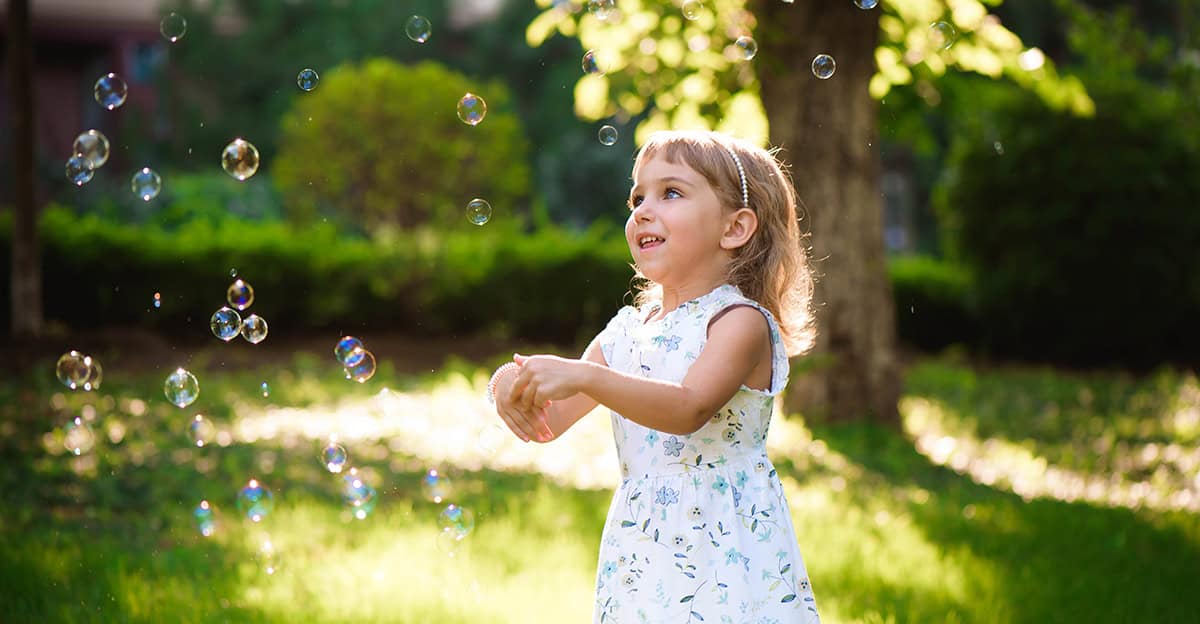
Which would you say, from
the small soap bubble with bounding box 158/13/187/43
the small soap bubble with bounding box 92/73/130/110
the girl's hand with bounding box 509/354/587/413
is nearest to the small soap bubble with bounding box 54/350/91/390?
the small soap bubble with bounding box 92/73/130/110

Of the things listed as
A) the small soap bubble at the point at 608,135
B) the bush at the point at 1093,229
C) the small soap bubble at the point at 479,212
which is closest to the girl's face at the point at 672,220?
the small soap bubble at the point at 608,135

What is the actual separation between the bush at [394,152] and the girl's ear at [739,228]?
1689 centimetres

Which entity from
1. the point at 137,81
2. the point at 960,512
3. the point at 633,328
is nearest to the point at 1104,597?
the point at 960,512

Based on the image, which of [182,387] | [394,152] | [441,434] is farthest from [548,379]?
[394,152]

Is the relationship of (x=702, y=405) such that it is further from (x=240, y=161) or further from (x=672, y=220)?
(x=240, y=161)

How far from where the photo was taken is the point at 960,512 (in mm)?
5480

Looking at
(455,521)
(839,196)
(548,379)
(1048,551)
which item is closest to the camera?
(548,379)

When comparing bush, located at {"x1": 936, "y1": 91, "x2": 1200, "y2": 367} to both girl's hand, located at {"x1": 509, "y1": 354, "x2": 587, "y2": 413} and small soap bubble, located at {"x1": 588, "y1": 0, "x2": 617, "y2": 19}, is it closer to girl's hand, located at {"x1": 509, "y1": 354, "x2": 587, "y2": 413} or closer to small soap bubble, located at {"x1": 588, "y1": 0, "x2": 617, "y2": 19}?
small soap bubble, located at {"x1": 588, "y1": 0, "x2": 617, "y2": 19}

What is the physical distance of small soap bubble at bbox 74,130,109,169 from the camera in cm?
393

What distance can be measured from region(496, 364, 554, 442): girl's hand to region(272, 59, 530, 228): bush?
55.9ft

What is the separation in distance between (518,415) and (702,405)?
0.37 metres

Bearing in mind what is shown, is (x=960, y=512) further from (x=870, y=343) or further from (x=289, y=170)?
(x=289, y=170)

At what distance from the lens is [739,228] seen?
2588 mm

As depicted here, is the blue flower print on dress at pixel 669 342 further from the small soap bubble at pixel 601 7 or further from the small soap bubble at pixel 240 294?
the small soap bubble at pixel 240 294
